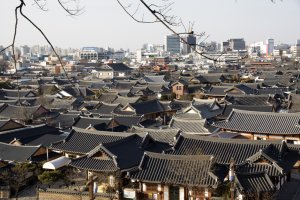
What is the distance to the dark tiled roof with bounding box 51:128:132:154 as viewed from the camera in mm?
14523

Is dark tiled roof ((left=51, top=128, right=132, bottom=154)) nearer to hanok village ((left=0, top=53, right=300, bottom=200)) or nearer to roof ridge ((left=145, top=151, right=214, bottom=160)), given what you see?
hanok village ((left=0, top=53, right=300, bottom=200))

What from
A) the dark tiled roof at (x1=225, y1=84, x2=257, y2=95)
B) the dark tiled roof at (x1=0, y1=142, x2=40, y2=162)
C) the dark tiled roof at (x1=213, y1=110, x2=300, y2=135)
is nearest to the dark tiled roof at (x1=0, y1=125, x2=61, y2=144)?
the dark tiled roof at (x1=0, y1=142, x2=40, y2=162)

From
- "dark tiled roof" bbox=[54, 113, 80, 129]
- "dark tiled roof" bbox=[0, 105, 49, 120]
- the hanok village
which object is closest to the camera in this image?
the hanok village

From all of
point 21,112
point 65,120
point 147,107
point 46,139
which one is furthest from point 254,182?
point 21,112

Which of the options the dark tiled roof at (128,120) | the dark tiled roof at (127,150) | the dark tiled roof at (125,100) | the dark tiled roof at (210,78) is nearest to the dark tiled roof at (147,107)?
the dark tiled roof at (125,100)

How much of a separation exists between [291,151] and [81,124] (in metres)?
10.2

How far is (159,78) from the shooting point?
143 ft

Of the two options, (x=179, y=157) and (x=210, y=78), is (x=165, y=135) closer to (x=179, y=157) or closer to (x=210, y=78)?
(x=179, y=157)

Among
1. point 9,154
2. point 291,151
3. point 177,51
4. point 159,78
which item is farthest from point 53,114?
point 177,51

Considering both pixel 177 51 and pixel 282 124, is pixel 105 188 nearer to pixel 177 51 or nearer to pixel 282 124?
pixel 282 124

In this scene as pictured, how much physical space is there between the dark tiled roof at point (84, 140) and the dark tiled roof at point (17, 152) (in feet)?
2.80

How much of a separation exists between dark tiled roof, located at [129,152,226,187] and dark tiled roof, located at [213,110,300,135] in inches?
237

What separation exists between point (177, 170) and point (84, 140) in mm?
5215

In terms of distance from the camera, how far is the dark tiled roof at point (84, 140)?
14523 mm
